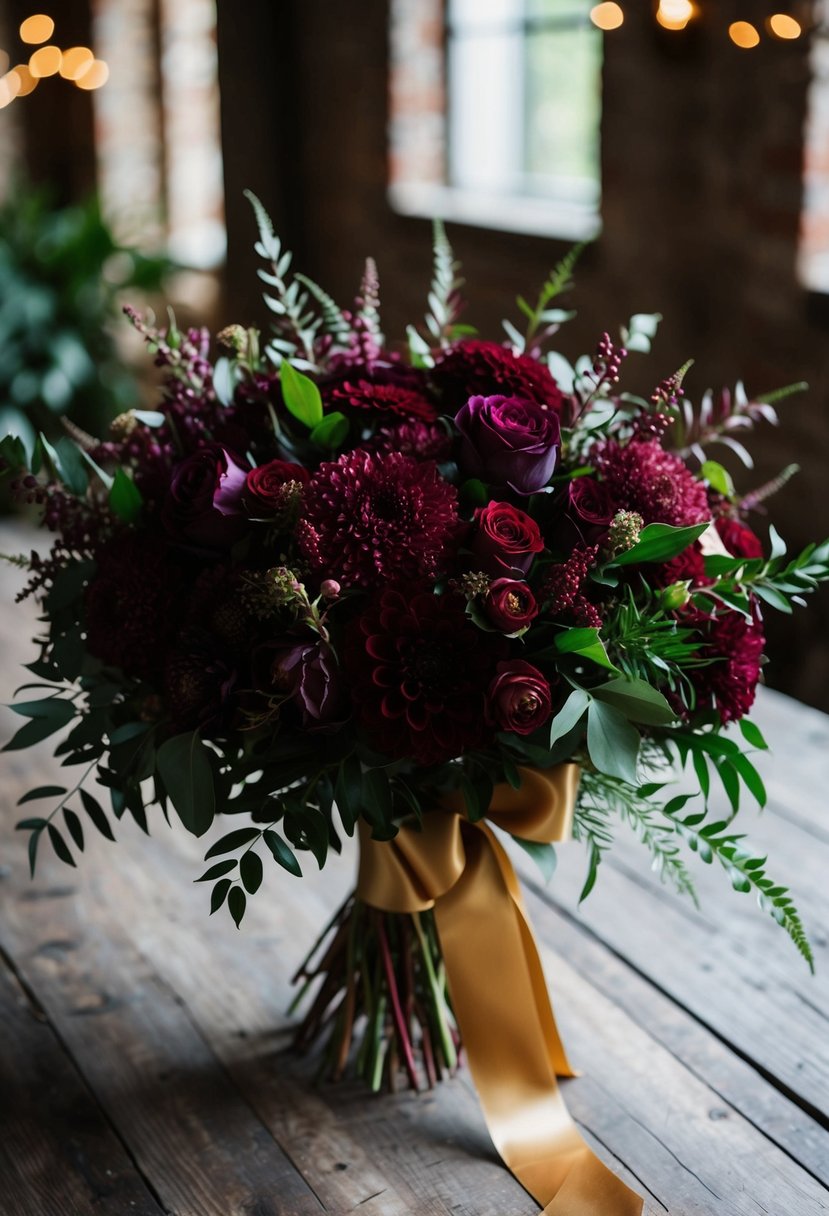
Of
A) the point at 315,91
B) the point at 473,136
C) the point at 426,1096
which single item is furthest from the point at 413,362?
the point at 315,91

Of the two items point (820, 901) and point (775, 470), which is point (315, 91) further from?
point (820, 901)

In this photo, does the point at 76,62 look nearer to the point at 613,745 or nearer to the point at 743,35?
the point at 743,35

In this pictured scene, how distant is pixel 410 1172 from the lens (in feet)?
3.35

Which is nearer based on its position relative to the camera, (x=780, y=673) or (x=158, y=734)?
(x=158, y=734)

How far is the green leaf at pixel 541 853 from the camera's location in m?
1.04

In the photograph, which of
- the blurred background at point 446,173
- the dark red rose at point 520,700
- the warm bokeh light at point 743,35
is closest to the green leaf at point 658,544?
the dark red rose at point 520,700

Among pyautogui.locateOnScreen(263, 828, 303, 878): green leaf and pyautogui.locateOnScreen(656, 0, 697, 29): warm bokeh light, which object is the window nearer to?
pyautogui.locateOnScreen(656, 0, 697, 29): warm bokeh light

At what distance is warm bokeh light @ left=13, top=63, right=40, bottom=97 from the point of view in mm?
5469

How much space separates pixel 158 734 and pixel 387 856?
211mm

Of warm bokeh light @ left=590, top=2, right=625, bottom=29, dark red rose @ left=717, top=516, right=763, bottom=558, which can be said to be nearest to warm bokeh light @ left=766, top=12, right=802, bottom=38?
warm bokeh light @ left=590, top=2, right=625, bottom=29

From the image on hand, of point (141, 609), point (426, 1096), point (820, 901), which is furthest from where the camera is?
point (820, 901)

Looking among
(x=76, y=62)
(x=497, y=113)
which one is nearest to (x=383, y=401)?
(x=497, y=113)

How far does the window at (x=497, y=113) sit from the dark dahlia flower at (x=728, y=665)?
8.73 ft

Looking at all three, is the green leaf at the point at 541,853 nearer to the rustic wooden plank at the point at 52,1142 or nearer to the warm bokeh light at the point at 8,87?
the rustic wooden plank at the point at 52,1142
